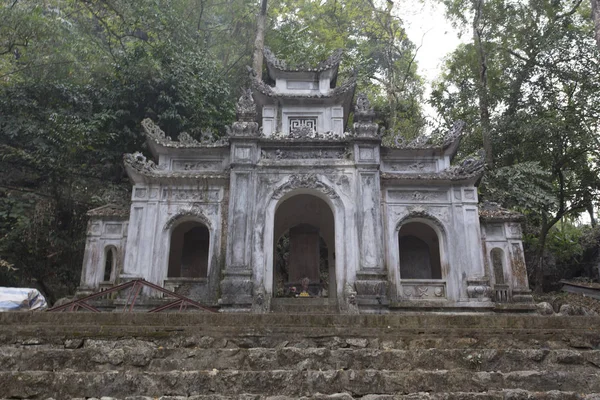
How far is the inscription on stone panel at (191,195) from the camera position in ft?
39.3

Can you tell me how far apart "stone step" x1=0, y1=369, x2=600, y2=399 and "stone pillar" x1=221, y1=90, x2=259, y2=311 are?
6.15m

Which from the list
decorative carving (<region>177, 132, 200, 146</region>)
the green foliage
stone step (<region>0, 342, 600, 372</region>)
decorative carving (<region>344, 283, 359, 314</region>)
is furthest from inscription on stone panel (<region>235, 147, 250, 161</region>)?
the green foliage

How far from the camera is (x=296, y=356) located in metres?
4.62

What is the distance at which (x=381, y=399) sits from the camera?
13.4 feet

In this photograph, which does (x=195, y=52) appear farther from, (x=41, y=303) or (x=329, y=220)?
(x=41, y=303)

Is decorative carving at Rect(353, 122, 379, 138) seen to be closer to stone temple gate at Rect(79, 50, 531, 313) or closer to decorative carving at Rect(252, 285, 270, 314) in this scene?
stone temple gate at Rect(79, 50, 531, 313)

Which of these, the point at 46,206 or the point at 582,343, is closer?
the point at 582,343

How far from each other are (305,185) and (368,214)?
1.73 m

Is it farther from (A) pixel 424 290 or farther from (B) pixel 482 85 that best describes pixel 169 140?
(B) pixel 482 85

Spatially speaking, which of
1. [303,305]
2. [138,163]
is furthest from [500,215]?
[138,163]

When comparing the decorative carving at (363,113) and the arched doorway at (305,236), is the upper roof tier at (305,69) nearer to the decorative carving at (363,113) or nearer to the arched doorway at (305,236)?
the decorative carving at (363,113)

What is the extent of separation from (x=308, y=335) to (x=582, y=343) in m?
2.85

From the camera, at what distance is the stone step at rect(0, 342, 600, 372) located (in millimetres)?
4527

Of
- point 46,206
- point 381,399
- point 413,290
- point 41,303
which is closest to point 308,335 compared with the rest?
point 381,399
